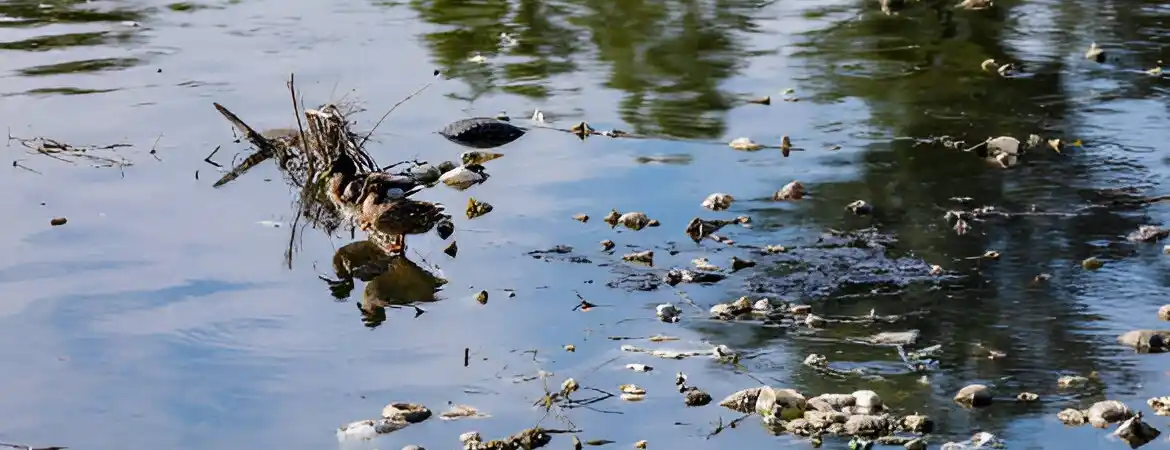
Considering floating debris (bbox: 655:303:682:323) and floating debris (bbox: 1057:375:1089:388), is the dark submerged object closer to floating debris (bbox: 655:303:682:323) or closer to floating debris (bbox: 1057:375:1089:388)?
floating debris (bbox: 655:303:682:323)

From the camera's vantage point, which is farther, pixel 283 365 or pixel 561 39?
pixel 561 39

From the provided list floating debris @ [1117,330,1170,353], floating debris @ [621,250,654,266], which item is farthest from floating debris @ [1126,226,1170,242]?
floating debris @ [621,250,654,266]

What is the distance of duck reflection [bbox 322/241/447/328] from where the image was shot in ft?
19.2

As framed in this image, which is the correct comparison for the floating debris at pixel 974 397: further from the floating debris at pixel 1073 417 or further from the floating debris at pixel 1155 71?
the floating debris at pixel 1155 71

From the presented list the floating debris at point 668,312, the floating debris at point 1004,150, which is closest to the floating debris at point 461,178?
the floating debris at point 668,312

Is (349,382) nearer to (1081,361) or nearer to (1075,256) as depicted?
(1081,361)

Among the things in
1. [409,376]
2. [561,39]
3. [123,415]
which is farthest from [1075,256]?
[561,39]

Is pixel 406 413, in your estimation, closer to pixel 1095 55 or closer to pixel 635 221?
pixel 635 221

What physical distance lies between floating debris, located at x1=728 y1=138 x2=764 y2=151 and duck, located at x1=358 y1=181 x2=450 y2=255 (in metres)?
1.75

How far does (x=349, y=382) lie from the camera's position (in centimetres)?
509

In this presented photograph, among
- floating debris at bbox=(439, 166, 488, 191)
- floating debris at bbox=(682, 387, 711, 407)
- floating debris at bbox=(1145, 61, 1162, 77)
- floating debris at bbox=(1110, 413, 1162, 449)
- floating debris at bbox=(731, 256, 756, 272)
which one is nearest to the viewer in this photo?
floating debris at bbox=(1110, 413, 1162, 449)

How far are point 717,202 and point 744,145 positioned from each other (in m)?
1.05

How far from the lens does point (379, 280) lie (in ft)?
20.2

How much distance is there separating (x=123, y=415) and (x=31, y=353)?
0.77 m
